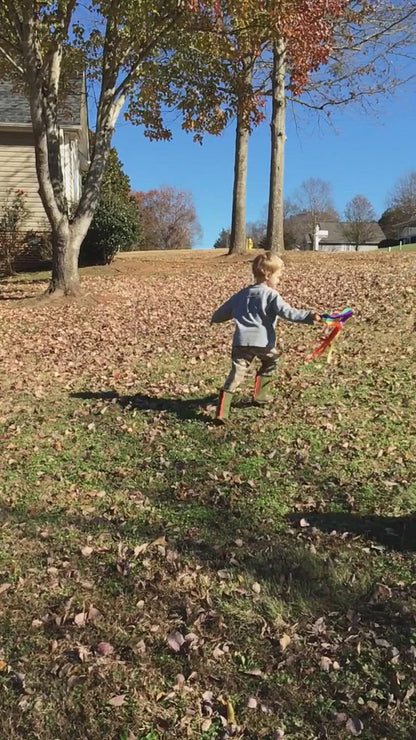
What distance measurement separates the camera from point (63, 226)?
37.9 feet

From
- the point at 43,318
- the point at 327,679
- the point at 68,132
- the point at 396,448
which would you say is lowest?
the point at 327,679

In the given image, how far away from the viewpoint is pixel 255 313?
18.0 ft

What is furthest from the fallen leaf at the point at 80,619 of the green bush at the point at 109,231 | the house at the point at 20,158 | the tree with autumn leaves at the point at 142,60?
the house at the point at 20,158

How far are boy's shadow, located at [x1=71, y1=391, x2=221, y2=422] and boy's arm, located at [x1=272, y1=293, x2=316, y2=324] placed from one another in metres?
1.24

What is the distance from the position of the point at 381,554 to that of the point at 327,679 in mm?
1055

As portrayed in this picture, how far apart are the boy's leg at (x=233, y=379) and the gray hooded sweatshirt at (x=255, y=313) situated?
0.31ft

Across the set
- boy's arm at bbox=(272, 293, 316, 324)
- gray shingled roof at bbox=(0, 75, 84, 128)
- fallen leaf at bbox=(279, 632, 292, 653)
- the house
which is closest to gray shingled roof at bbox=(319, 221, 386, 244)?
gray shingled roof at bbox=(0, 75, 84, 128)

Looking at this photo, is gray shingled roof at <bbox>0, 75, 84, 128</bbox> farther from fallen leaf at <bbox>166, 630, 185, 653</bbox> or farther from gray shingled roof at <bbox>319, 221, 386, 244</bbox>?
gray shingled roof at <bbox>319, 221, 386, 244</bbox>

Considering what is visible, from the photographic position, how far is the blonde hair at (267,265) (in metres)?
5.34

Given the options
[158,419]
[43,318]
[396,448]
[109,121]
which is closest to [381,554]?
[396,448]

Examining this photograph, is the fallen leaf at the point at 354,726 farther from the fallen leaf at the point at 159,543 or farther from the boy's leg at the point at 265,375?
the boy's leg at the point at 265,375

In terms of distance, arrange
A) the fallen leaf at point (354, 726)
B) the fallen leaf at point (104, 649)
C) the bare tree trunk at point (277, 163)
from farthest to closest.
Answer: the bare tree trunk at point (277, 163) < the fallen leaf at point (104, 649) < the fallen leaf at point (354, 726)

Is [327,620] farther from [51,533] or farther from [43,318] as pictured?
[43,318]

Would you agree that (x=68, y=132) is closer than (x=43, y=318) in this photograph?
No
